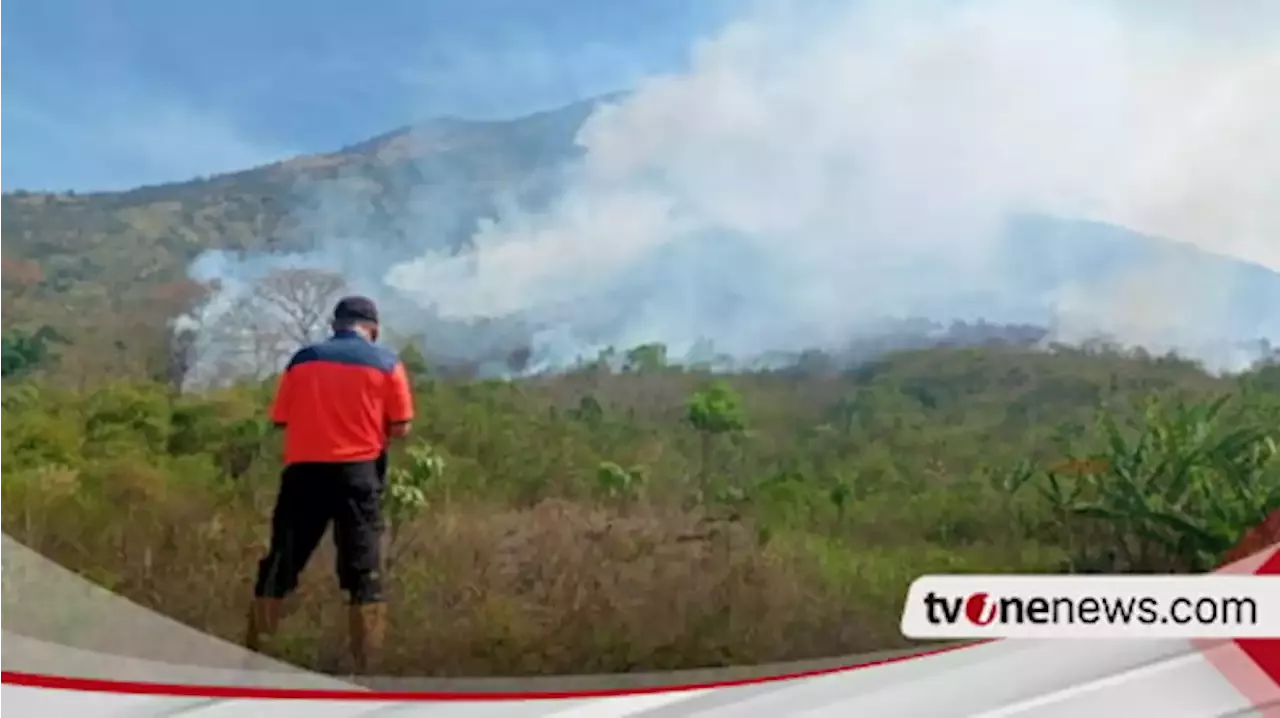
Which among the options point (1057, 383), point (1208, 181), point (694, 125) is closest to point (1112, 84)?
point (1208, 181)

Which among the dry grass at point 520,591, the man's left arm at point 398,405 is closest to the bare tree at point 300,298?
the man's left arm at point 398,405

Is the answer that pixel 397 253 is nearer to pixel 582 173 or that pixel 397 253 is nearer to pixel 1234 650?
pixel 582 173

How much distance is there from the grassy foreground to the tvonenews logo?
0.07ft

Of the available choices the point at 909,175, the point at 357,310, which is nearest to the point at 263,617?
the point at 357,310

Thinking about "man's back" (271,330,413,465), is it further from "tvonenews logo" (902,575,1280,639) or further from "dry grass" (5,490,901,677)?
"tvonenews logo" (902,575,1280,639)

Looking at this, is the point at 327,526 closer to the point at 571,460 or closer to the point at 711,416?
the point at 571,460

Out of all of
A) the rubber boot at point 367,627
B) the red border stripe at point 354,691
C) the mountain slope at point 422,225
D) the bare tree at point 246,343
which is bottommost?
the red border stripe at point 354,691

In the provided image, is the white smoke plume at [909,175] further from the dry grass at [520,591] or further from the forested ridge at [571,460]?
the dry grass at [520,591]

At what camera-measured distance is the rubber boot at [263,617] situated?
135 cm

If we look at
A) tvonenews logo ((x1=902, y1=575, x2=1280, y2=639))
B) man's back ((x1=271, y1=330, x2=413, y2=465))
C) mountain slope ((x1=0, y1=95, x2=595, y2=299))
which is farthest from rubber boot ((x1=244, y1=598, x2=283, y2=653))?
tvonenews logo ((x1=902, y1=575, x2=1280, y2=639))

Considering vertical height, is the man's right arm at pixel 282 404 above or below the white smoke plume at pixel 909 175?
below

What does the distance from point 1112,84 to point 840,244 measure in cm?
35

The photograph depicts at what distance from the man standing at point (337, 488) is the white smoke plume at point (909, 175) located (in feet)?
0.42

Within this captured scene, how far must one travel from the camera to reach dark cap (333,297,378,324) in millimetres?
1387
